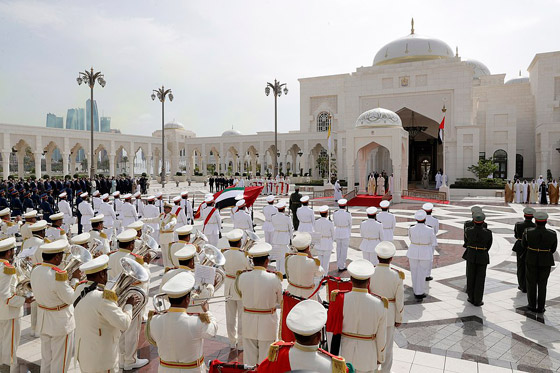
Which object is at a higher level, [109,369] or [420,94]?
[420,94]

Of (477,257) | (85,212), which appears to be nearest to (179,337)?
(477,257)

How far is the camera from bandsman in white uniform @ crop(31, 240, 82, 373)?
4.01m

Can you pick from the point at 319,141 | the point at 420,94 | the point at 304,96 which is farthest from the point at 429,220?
the point at 304,96

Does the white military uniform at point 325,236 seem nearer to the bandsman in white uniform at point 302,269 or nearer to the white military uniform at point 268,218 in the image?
the white military uniform at point 268,218

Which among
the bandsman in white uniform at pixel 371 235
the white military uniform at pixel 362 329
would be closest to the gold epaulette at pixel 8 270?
the white military uniform at pixel 362 329

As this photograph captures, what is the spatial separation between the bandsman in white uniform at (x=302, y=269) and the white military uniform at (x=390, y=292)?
0.79 metres

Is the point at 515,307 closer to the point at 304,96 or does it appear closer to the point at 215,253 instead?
the point at 215,253

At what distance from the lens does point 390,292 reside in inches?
164

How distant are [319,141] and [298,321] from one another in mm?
36523

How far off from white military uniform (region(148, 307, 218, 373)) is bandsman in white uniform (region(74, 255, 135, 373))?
48 centimetres

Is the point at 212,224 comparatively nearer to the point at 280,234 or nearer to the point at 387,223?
the point at 280,234

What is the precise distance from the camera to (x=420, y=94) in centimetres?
3106

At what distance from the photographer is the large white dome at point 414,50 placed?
1298 inches

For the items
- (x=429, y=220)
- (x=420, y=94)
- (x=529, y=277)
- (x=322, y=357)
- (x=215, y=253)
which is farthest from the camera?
(x=420, y=94)
